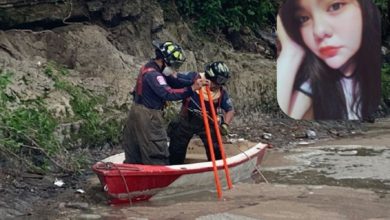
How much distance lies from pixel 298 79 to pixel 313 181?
553cm

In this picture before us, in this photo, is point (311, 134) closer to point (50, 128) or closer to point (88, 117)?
point (88, 117)

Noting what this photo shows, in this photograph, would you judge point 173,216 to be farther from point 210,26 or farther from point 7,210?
point 210,26

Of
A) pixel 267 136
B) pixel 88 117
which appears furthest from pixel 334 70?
pixel 88 117

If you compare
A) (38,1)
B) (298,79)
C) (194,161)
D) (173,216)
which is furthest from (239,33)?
(173,216)

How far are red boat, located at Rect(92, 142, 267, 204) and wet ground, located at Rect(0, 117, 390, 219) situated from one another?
118 millimetres

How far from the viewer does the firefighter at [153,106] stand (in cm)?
891

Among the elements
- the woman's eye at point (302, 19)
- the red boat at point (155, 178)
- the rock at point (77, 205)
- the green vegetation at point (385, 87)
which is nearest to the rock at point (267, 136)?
the woman's eye at point (302, 19)

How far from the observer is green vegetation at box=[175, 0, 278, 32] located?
16.6 metres

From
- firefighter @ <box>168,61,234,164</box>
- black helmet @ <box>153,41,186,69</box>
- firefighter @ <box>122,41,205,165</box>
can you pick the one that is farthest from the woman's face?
black helmet @ <box>153,41,186,69</box>

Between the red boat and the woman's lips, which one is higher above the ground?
the woman's lips

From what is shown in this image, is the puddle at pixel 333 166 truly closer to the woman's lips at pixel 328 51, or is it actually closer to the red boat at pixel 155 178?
the red boat at pixel 155 178

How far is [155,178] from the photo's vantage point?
8.76 meters

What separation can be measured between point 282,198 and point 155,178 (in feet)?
5.22

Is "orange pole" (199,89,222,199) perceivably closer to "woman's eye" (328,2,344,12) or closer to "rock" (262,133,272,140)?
"rock" (262,133,272,140)
